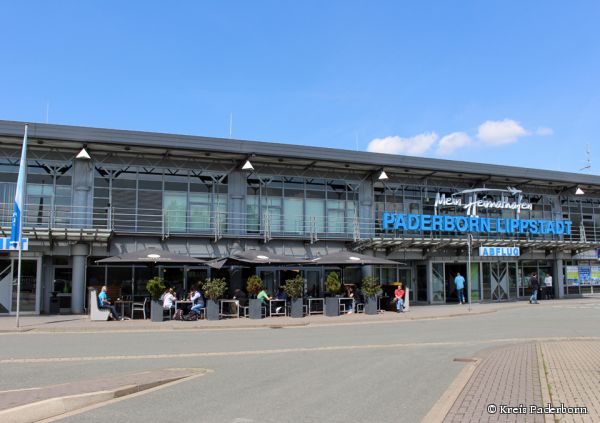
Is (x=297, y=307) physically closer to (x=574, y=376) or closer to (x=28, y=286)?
(x=28, y=286)

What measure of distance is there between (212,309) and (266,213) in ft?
23.6

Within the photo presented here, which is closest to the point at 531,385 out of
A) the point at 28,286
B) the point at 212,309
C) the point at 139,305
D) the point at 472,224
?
the point at 212,309

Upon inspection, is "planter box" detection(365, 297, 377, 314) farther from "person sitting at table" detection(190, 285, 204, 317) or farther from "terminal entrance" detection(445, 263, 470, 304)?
"terminal entrance" detection(445, 263, 470, 304)

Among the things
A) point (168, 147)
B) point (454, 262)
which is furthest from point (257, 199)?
point (454, 262)

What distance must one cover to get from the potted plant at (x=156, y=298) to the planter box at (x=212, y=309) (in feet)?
5.85

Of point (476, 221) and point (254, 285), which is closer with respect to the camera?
point (254, 285)

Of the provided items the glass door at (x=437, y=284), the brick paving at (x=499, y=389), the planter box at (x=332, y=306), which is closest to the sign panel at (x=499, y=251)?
the glass door at (x=437, y=284)

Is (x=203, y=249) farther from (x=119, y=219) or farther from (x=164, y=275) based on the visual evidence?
(x=119, y=219)

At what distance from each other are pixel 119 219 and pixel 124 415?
19.6 meters

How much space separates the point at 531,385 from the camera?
8453mm

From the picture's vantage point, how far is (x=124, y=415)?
23.1 feet

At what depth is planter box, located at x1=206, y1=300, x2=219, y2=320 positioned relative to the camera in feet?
72.1

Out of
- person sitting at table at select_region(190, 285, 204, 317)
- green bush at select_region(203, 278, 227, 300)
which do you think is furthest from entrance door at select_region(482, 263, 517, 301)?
person sitting at table at select_region(190, 285, 204, 317)

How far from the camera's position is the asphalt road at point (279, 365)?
7.31 m
